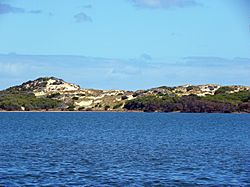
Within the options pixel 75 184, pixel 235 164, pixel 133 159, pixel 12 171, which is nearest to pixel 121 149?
pixel 133 159

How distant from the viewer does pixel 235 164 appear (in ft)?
144

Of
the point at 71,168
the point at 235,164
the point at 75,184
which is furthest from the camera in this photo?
the point at 235,164

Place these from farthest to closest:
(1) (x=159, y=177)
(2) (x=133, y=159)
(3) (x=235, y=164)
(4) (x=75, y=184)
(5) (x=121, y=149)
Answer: (5) (x=121, y=149)
(2) (x=133, y=159)
(3) (x=235, y=164)
(1) (x=159, y=177)
(4) (x=75, y=184)

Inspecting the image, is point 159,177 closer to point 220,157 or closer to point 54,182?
point 54,182

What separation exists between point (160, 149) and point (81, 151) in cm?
842

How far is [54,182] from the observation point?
3462 cm

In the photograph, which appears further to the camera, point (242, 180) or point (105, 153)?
point (105, 153)

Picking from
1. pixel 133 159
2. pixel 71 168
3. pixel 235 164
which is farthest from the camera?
pixel 133 159

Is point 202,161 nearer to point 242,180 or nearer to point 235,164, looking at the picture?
point 235,164

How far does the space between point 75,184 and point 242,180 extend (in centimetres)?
1053

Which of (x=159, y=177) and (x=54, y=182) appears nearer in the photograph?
(x=54, y=182)

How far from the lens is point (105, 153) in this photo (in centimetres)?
5309

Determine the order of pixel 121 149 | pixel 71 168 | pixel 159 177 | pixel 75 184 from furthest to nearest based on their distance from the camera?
pixel 121 149 → pixel 71 168 → pixel 159 177 → pixel 75 184

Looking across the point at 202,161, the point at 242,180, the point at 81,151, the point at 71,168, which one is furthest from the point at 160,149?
the point at 242,180
